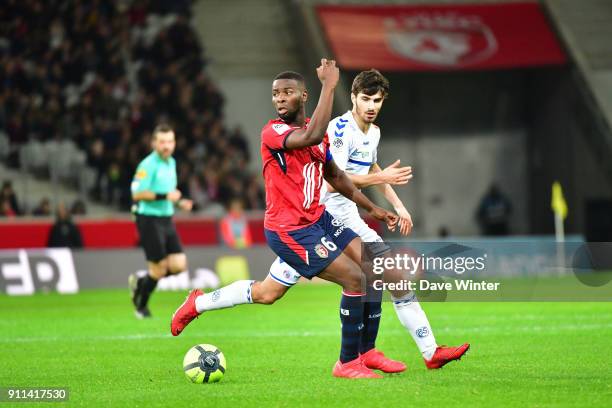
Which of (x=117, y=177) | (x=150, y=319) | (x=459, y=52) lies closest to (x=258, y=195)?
(x=117, y=177)

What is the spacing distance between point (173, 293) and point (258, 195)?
225 inches

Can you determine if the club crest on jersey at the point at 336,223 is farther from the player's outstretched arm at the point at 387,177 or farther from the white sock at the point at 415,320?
the white sock at the point at 415,320

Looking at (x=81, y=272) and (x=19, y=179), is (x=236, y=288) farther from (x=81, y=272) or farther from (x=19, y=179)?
(x=19, y=179)

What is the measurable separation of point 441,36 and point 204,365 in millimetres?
22729

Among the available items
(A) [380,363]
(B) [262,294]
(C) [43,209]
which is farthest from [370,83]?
(C) [43,209]

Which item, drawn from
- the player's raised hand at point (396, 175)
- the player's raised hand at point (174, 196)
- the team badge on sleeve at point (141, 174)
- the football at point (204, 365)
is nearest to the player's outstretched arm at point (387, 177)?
the player's raised hand at point (396, 175)

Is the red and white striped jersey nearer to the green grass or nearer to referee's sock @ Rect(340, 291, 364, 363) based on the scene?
referee's sock @ Rect(340, 291, 364, 363)

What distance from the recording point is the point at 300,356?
11.0 meters

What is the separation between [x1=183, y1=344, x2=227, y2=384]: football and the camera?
908 cm

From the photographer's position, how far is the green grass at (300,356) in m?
8.19

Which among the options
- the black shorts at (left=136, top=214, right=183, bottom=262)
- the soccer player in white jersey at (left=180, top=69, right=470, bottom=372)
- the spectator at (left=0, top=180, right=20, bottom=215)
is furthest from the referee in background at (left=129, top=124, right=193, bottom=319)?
the spectator at (left=0, top=180, right=20, bottom=215)

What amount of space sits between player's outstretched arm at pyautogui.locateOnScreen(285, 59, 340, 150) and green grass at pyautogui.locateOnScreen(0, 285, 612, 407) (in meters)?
1.77

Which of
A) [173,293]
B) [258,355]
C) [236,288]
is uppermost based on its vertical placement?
[236,288]

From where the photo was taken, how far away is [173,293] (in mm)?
21500
